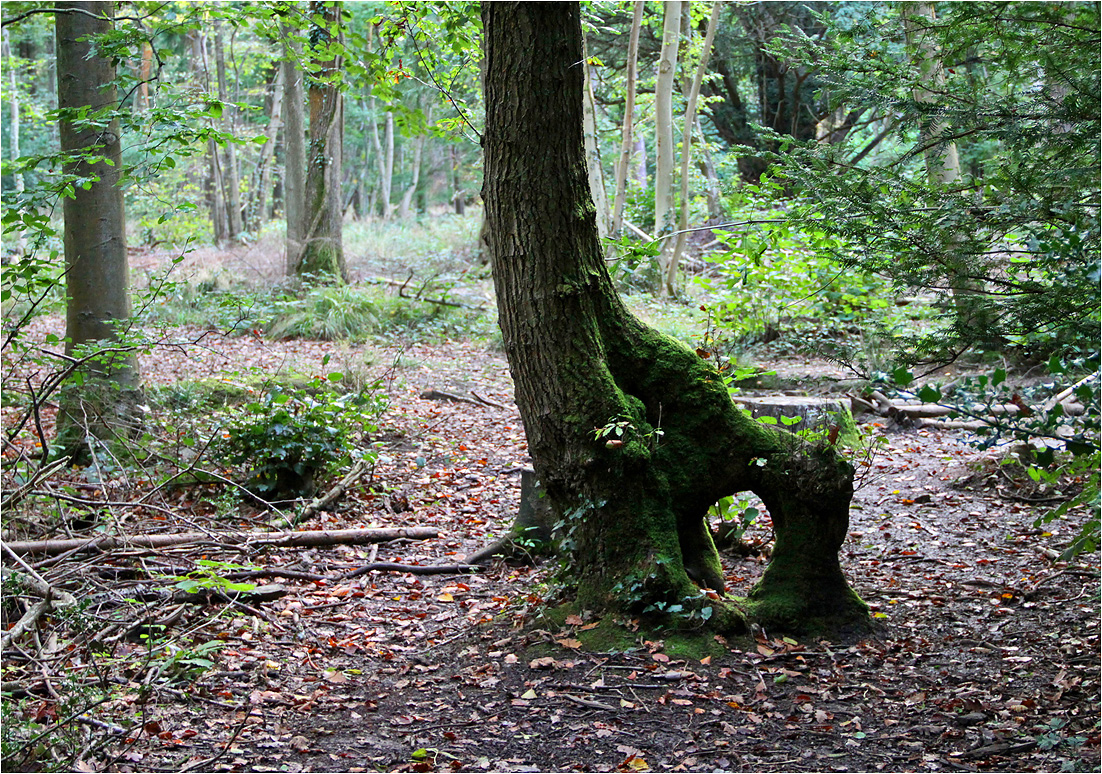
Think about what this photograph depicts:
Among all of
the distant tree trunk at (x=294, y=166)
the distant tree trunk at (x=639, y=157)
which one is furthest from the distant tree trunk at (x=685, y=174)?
the distant tree trunk at (x=639, y=157)

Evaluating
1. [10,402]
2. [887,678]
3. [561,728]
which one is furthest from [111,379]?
[887,678]

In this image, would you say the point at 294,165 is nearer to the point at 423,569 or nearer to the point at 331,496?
the point at 331,496

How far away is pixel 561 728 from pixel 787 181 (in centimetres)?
317

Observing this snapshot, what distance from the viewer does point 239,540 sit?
5.36 metres

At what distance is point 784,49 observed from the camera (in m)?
3.96

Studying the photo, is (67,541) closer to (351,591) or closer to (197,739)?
(351,591)

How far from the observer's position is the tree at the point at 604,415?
3885 mm

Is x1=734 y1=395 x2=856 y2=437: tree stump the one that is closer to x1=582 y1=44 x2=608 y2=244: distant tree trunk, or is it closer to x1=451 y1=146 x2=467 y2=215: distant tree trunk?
x1=582 y1=44 x2=608 y2=244: distant tree trunk

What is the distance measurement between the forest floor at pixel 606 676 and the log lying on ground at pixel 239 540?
11 cm

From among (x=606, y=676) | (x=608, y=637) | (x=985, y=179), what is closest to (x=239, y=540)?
(x=608, y=637)

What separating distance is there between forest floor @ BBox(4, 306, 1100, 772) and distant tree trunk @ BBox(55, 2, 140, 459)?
151cm

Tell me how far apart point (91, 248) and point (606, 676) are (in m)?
5.48

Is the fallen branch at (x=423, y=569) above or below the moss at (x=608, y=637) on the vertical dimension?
below

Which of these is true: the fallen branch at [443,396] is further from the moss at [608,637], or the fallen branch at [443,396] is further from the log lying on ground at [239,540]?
the moss at [608,637]
